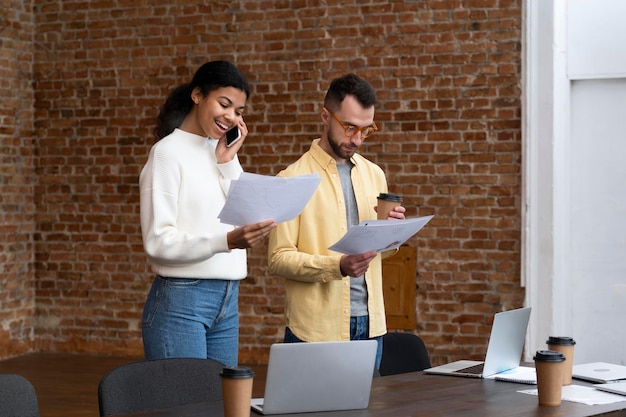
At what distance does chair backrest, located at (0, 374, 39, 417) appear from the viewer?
264 centimetres

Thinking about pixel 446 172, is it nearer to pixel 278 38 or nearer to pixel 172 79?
pixel 278 38

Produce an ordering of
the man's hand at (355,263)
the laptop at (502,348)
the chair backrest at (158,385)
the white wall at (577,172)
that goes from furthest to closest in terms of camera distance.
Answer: the white wall at (577,172), the man's hand at (355,263), the laptop at (502,348), the chair backrest at (158,385)

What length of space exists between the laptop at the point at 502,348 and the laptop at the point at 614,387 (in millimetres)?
295

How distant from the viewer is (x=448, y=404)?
2740 millimetres

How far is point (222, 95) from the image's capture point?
3502 millimetres

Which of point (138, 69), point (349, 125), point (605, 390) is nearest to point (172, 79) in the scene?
point (138, 69)

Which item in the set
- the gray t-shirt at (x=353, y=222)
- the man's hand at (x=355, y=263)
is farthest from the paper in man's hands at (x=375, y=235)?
the gray t-shirt at (x=353, y=222)

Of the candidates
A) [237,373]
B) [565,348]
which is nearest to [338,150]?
[565,348]

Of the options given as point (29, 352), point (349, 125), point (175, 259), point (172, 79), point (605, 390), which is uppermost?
point (172, 79)

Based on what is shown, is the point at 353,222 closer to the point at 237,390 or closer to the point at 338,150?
the point at 338,150

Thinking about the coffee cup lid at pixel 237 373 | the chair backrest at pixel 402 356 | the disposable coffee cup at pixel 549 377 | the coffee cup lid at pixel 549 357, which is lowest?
the chair backrest at pixel 402 356

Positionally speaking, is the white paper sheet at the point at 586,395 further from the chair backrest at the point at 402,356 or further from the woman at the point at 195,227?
the woman at the point at 195,227

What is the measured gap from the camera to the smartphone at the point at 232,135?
3.58 meters

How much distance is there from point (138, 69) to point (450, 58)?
253 cm
